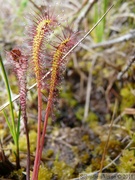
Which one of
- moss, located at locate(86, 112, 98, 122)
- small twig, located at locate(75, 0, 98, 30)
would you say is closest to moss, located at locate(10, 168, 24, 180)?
moss, located at locate(86, 112, 98, 122)

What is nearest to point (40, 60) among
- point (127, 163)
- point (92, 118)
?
point (127, 163)

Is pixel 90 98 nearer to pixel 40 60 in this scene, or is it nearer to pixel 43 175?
pixel 43 175

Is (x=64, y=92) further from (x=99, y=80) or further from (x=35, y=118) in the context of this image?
(x=35, y=118)

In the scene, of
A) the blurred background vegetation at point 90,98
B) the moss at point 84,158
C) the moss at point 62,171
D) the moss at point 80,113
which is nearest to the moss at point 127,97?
the blurred background vegetation at point 90,98

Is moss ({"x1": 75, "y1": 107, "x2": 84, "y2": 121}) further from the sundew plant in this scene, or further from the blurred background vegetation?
the sundew plant

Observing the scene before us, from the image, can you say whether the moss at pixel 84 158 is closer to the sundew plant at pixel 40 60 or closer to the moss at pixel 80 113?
the sundew plant at pixel 40 60

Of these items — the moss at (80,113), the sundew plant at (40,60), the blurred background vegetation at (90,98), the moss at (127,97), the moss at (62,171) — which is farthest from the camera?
the moss at (80,113)
